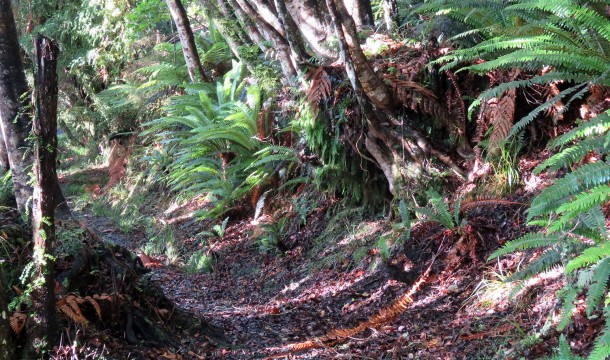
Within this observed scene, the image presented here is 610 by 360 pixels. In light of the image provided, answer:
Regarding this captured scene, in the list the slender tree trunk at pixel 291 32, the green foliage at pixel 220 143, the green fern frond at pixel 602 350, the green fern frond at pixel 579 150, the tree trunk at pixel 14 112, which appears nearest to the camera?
the green fern frond at pixel 602 350

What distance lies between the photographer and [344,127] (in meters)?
5.69

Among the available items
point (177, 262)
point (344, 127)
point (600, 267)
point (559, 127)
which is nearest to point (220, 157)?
point (177, 262)

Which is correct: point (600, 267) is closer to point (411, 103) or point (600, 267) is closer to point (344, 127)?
point (411, 103)

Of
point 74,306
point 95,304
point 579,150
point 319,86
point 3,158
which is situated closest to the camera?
point 579,150

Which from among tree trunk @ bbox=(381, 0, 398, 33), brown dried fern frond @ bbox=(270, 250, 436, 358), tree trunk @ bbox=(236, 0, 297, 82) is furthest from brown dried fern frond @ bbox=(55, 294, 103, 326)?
tree trunk @ bbox=(381, 0, 398, 33)

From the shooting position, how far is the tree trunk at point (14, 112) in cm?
429

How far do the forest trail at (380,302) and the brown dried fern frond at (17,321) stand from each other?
896 mm

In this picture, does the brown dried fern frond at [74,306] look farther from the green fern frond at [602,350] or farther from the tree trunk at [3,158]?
the tree trunk at [3,158]

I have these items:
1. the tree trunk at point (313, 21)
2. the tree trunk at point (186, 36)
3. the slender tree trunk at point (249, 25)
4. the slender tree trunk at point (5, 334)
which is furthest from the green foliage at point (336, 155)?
the tree trunk at point (186, 36)

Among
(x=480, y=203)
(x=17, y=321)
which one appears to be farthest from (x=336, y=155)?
(x=17, y=321)

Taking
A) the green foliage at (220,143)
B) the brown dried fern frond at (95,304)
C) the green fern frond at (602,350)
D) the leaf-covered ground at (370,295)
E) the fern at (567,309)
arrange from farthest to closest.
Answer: the green foliage at (220,143), the brown dried fern frond at (95,304), the leaf-covered ground at (370,295), the fern at (567,309), the green fern frond at (602,350)

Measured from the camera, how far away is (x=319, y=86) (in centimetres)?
548

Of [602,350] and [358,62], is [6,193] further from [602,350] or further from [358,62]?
[602,350]

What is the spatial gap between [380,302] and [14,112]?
337 centimetres
